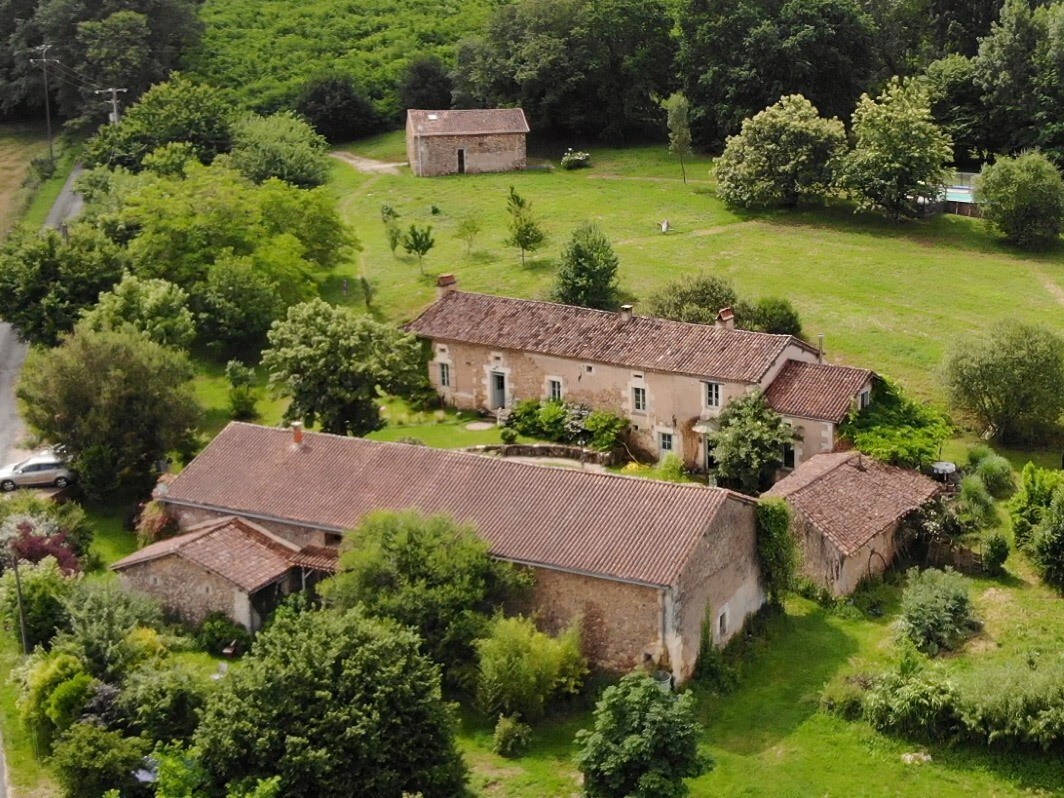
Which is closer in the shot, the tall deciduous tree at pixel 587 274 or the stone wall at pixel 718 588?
the stone wall at pixel 718 588

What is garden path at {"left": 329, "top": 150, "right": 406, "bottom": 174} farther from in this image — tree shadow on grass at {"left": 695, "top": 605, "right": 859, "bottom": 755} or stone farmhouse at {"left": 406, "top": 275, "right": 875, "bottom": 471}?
tree shadow on grass at {"left": 695, "top": 605, "right": 859, "bottom": 755}

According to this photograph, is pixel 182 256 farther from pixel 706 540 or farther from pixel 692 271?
pixel 706 540

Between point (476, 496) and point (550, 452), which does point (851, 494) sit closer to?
point (550, 452)

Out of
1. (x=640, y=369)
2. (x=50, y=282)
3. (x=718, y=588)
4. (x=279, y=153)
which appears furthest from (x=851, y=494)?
(x=279, y=153)

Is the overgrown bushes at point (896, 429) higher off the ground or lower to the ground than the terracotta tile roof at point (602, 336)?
lower

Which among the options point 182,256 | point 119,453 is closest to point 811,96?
point 182,256

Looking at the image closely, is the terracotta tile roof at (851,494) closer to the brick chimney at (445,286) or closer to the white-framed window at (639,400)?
the white-framed window at (639,400)

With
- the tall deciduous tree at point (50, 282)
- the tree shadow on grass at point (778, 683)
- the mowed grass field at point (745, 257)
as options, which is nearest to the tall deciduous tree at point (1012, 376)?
A: the mowed grass field at point (745, 257)
